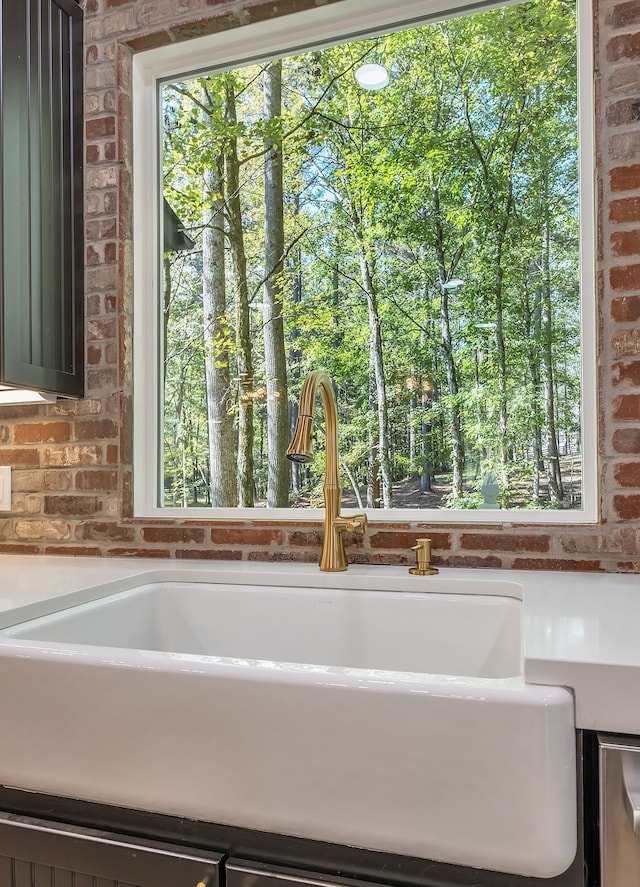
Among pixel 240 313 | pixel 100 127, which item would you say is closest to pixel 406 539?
pixel 240 313

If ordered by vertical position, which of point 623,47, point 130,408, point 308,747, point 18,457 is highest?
point 623,47

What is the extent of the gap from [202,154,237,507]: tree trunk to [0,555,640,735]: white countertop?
0.86 feet

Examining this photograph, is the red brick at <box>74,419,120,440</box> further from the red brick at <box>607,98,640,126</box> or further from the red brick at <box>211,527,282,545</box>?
the red brick at <box>607,98,640,126</box>

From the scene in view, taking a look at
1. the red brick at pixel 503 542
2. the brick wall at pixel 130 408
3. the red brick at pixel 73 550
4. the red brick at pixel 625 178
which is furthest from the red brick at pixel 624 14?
the red brick at pixel 73 550

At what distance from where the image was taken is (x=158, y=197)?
1.68m

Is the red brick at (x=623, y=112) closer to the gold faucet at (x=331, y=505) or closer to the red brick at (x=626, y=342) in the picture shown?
the red brick at (x=626, y=342)

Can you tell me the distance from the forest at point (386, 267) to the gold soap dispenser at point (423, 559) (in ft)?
0.73

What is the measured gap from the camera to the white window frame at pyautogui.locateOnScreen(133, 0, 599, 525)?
1.29 metres

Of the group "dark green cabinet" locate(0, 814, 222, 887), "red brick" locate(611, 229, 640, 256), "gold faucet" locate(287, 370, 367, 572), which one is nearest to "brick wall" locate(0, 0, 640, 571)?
"red brick" locate(611, 229, 640, 256)

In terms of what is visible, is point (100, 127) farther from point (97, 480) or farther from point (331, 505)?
point (331, 505)

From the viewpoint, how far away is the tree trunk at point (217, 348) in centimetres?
160

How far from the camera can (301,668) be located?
693 mm

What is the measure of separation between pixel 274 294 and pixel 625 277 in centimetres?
82

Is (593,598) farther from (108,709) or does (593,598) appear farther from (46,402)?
(46,402)
